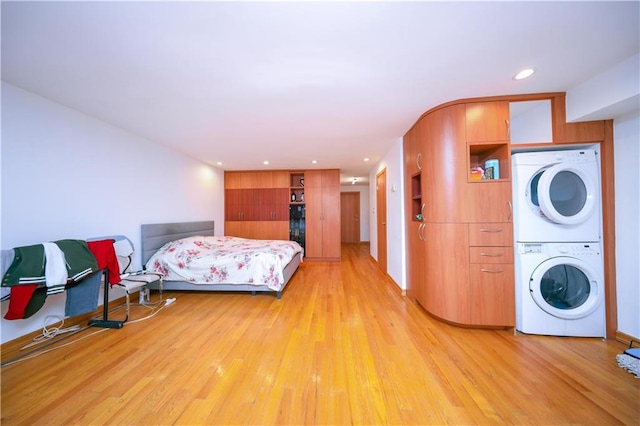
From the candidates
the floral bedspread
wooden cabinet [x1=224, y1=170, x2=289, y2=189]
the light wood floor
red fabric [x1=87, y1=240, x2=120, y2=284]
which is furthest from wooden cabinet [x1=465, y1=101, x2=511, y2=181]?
wooden cabinet [x1=224, y1=170, x2=289, y2=189]

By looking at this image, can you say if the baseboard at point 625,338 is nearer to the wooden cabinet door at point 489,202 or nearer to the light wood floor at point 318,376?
the light wood floor at point 318,376

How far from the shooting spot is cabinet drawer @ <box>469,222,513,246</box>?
6.87 ft

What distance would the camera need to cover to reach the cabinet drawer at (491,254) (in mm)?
2094

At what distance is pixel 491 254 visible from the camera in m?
2.11

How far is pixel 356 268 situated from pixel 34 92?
5037mm

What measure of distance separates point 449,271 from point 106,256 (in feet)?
11.7

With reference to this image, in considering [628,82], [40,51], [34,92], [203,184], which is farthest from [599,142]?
[203,184]

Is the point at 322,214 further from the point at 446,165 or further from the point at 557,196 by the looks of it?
the point at 557,196

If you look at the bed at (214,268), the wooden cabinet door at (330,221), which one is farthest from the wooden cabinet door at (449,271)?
the wooden cabinet door at (330,221)

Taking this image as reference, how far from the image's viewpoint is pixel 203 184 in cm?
461

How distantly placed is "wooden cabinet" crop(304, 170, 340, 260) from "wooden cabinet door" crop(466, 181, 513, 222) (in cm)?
338

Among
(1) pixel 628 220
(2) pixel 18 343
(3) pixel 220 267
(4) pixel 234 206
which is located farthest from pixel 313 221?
(1) pixel 628 220

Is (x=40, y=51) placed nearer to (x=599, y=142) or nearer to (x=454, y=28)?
(x=454, y=28)

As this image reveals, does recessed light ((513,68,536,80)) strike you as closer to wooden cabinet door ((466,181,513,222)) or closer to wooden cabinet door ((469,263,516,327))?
wooden cabinet door ((466,181,513,222))
